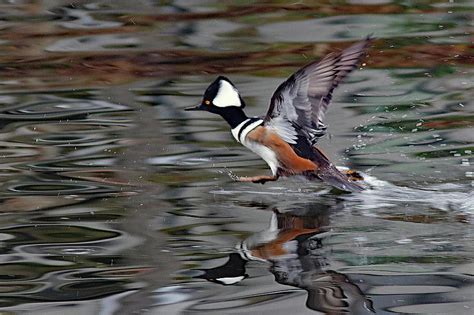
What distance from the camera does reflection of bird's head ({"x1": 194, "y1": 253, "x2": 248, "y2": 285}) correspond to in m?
4.99

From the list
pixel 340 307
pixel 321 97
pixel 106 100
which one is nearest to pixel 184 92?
pixel 106 100

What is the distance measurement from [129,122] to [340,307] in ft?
12.0

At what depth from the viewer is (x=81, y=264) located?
17.2 ft

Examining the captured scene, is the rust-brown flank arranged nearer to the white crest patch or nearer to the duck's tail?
the duck's tail

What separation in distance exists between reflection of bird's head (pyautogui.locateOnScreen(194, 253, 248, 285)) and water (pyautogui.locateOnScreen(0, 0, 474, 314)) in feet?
0.04

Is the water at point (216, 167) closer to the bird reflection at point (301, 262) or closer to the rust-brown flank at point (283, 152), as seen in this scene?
the bird reflection at point (301, 262)

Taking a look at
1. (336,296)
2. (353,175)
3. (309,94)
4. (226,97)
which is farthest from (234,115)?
(336,296)

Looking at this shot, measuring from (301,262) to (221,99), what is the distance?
1795 millimetres

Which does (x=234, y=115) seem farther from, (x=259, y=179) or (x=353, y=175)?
(x=353, y=175)

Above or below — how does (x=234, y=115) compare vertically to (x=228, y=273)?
above

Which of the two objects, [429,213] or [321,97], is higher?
[321,97]

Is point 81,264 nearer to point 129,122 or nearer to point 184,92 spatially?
point 129,122

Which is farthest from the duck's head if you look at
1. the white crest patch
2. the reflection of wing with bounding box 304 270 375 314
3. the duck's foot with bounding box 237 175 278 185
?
the reflection of wing with bounding box 304 270 375 314

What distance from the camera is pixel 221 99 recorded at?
6.79 metres
